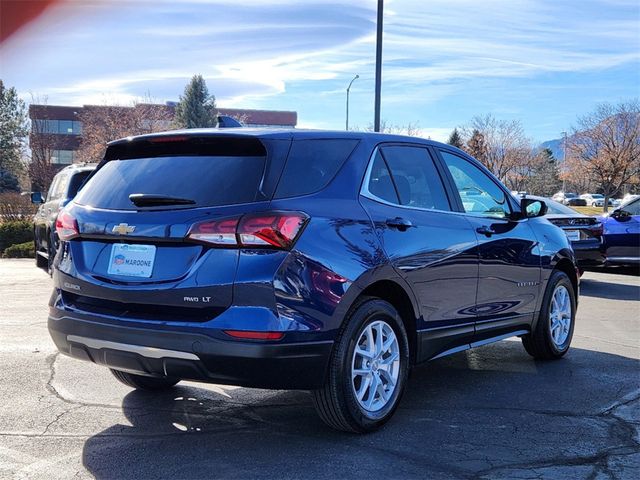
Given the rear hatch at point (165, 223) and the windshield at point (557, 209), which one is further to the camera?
the windshield at point (557, 209)

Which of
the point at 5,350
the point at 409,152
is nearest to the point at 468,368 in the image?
the point at 409,152

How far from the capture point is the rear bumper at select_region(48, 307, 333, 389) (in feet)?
12.1

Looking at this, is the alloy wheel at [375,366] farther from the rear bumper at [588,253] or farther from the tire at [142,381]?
the rear bumper at [588,253]

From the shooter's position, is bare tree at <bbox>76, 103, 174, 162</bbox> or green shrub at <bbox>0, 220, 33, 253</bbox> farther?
bare tree at <bbox>76, 103, 174, 162</bbox>

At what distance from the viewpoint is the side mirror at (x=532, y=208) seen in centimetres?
607

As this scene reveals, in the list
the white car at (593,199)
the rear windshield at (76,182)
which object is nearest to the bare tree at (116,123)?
the rear windshield at (76,182)

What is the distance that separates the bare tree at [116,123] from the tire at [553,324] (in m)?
38.2

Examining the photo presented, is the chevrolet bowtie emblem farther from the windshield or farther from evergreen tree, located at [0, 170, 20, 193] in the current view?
evergreen tree, located at [0, 170, 20, 193]

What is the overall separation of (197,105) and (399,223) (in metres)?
58.6

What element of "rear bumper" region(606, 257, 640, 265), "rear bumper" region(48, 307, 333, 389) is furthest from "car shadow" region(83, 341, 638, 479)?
"rear bumper" region(606, 257, 640, 265)

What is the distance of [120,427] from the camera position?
4.39 m

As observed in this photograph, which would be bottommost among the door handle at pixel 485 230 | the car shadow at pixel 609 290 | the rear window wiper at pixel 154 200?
the car shadow at pixel 609 290

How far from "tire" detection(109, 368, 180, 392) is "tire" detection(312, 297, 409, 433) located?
152cm

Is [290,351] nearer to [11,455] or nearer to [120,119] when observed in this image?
[11,455]
